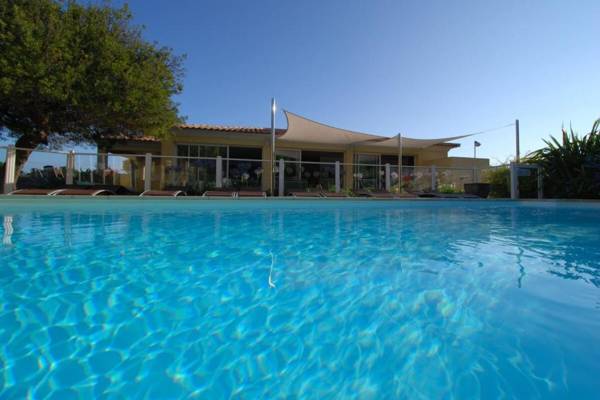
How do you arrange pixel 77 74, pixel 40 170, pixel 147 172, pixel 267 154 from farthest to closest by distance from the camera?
pixel 267 154, pixel 147 172, pixel 40 170, pixel 77 74

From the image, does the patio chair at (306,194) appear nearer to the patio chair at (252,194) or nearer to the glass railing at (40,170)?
the patio chair at (252,194)

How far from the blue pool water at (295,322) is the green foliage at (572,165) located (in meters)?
10.0

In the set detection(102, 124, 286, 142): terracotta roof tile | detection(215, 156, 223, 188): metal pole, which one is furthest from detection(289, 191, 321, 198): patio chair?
detection(102, 124, 286, 142): terracotta roof tile

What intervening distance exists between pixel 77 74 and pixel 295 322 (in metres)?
10.4

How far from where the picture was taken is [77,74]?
8914 millimetres

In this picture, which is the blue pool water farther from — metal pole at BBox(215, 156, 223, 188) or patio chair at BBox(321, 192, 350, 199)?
metal pole at BBox(215, 156, 223, 188)

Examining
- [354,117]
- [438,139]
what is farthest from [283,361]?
[354,117]

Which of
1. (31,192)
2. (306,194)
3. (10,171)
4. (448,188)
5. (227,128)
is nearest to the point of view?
(31,192)

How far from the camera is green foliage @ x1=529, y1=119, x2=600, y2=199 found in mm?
10883

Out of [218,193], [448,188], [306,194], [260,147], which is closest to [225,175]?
[218,193]

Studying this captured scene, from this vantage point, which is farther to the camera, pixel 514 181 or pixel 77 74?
pixel 514 181

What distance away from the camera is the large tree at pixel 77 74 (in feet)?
27.6

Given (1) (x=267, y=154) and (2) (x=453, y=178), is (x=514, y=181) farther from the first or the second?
(1) (x=267, y=154)

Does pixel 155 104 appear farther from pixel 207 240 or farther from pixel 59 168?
pixel 207 240
